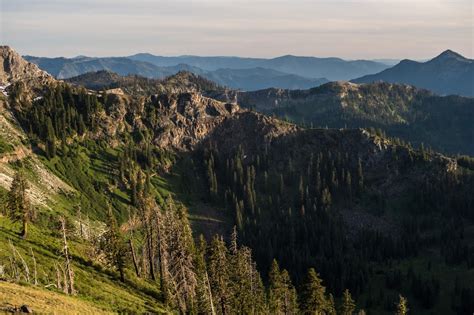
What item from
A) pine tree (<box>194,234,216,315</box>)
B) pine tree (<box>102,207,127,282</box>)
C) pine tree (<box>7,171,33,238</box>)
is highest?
pine tree (<box>7,171,33,238</box>)

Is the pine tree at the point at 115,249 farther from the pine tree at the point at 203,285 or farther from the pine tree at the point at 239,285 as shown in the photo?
the pine tree at the point at 239,285

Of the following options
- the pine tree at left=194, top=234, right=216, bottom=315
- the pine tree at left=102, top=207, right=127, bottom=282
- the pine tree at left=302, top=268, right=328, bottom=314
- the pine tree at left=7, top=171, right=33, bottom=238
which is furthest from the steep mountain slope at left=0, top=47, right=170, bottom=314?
the pine tree at left=302, top=268, right=328, bottom=314

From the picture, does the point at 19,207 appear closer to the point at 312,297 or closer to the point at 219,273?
the point at 219,273

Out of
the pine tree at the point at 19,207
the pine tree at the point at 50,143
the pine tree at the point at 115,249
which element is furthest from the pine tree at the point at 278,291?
the pine tree at the point at 50,143

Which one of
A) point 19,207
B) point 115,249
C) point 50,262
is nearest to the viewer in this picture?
point 50,262

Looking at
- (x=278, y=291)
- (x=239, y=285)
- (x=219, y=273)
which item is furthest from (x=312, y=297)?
(x=219, y=273)

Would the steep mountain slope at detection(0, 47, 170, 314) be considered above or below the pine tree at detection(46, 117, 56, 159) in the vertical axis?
below

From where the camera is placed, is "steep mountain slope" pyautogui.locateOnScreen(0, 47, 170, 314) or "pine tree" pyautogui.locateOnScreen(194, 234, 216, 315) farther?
"pine tree" pyautogui.locateOnScreen(194, 234, 216, 315)

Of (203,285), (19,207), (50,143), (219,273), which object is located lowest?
(203,285)

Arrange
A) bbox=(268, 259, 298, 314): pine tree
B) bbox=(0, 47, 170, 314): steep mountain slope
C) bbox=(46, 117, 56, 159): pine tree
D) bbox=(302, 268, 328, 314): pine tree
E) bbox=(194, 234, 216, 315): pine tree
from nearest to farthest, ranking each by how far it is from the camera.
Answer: bbox=(0, 47, 170, 314): steep mountain slope
bbox=(194, 234, 216, 315): pine tree
bbox=(302, 268, 328, 314): pine tree
bbox=(268, 259, 298, 314): pine tree
bbox=(46, 117, 56, 159): pine tree

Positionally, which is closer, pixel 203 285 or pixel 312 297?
pixel 203 285

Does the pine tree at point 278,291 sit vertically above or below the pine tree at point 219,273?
below

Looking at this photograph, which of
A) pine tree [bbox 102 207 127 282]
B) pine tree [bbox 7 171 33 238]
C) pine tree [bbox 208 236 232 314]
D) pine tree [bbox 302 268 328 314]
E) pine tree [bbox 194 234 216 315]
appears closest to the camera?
pine tree [bbox 194 234 216 315]

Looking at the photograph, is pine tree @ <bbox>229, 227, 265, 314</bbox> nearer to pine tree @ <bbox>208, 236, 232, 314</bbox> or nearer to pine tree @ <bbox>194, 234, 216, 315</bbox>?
pine tree @ <bbox>208, 236, 232, 314</bbox>
